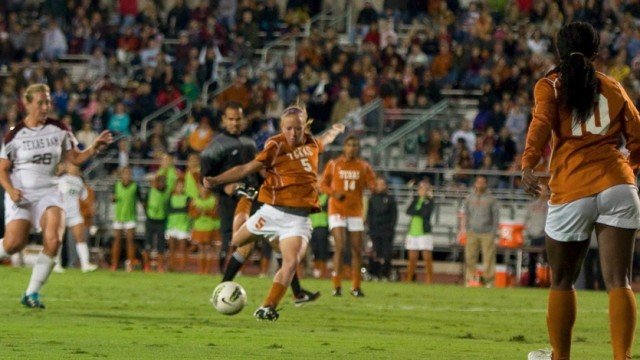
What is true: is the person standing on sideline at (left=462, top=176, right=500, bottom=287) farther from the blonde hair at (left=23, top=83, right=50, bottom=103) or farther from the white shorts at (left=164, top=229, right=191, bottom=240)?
the blonde hair at (left=23, top=83, right=50, bottom=103)

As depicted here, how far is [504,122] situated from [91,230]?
9.34 metres

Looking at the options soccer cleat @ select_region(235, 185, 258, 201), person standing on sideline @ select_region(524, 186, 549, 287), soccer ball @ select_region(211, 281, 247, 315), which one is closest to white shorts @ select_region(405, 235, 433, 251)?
person standing on sideline @ select_region(524, 186, 549, 287)

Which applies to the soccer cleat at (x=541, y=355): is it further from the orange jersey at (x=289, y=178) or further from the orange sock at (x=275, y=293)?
the orange jersey at (x=289, y=178)

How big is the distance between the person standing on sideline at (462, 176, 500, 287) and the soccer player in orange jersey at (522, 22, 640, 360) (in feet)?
57.4

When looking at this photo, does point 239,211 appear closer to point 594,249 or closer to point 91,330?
point 91,330

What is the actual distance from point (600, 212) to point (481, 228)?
17920 mm

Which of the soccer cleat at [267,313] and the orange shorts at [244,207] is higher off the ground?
the orange shorts at [244,207]

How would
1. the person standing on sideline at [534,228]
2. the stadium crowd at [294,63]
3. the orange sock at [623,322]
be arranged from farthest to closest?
the stadium crowd at [294,63], the person standing on sideline at [534,228], the orange sock at [623,322]

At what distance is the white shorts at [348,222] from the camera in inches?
843

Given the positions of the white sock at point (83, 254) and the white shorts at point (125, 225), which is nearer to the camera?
the white sock at point (83, 254)

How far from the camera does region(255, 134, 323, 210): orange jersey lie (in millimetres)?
14422

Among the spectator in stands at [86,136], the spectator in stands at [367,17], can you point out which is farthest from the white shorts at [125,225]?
the spectator in stands at [367,17]

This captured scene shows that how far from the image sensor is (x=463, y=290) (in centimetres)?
2369

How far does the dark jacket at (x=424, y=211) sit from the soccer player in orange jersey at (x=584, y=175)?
18505 mm
